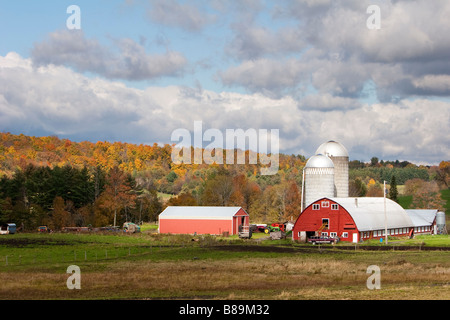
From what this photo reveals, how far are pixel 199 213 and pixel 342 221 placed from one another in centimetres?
2278

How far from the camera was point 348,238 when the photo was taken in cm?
7025

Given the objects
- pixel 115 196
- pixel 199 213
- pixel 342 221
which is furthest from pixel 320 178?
pixel 115 196

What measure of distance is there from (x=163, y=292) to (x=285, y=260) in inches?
714

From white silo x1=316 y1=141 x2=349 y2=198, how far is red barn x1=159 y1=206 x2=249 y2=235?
14.7m

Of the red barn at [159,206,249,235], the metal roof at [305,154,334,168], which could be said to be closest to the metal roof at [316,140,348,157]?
the metal roof at [305,154,334,168]

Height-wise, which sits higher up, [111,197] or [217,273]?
[111,197]

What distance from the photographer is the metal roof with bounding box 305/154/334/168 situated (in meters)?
81.6

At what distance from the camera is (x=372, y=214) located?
74312 millimetres

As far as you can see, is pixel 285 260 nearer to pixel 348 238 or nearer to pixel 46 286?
pixel 46 286

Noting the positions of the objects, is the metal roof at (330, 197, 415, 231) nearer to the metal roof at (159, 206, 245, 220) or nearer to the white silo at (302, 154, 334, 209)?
the white silo at (302, 154, 334, 209)

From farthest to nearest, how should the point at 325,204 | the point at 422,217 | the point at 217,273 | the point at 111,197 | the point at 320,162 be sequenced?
the point at 111,197 < the point at 422,217 < the point at 320,162 < the point at 325,204 < the point at 217,273

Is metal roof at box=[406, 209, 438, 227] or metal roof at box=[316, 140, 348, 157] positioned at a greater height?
metal roof at box=[316, 140, 348, 157]

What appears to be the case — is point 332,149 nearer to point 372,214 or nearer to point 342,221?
point 372,214

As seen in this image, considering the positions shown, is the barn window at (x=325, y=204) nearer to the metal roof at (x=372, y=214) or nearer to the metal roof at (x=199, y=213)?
the metal roof at (x=372, y=214)
